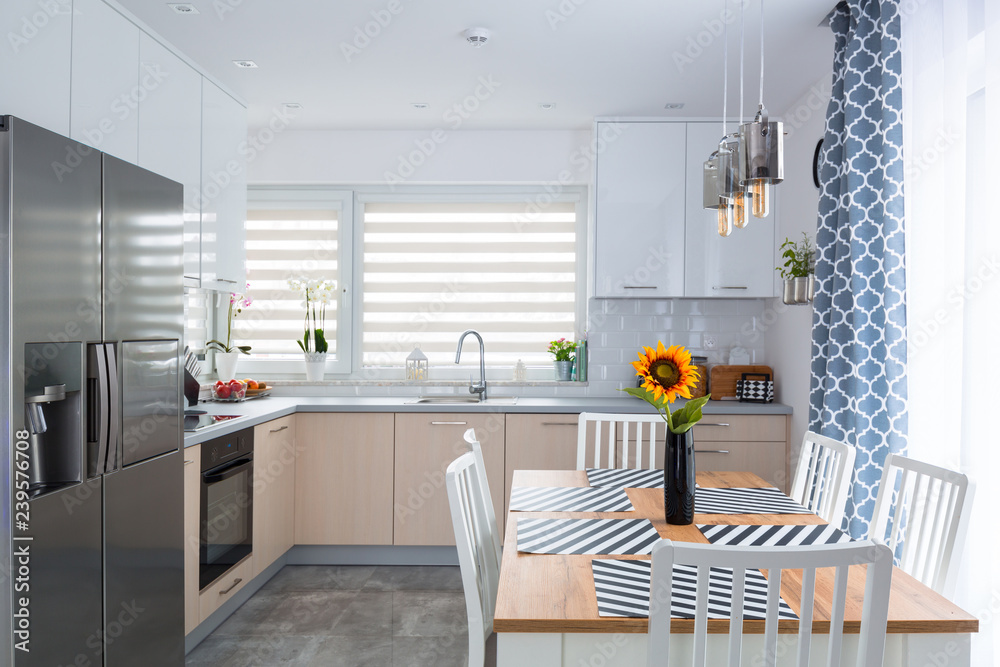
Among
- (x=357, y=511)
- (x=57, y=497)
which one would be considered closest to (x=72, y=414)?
(x=57, y=497)

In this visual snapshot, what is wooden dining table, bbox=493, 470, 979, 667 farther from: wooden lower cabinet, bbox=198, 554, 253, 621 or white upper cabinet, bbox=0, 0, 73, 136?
white upper cabinet, bbox=0, 0, 73, 136

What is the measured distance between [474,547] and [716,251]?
2660 mm

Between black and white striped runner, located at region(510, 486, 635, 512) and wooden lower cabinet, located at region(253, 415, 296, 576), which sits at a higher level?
black and white striped runner, located at region(510, 486, 635, 512)

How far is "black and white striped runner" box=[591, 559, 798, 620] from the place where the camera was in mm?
1289

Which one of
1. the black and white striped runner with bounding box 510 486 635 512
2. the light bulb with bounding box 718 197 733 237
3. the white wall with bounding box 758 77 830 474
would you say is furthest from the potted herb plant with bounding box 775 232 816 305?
the black and white striped runner with bounding box 510 486 635 512

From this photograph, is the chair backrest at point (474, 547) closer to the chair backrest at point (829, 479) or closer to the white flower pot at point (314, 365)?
the chair backrest at point (829, 479)

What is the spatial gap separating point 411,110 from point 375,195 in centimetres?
72

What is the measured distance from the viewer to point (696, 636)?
1082 millimetres

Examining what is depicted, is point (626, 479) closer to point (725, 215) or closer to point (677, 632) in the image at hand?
point (725, 215)

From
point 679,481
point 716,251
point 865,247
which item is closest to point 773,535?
point 679,481

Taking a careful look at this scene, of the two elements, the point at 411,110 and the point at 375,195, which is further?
the point at 375,195

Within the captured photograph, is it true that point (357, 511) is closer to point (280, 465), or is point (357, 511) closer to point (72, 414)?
point (280, 465)

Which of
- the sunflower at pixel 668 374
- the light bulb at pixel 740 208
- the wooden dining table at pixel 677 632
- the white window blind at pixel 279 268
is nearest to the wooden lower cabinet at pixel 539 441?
the white window blind at pixel 279 268

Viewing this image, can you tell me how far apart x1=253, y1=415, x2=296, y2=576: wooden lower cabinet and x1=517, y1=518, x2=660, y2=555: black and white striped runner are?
1.82m
